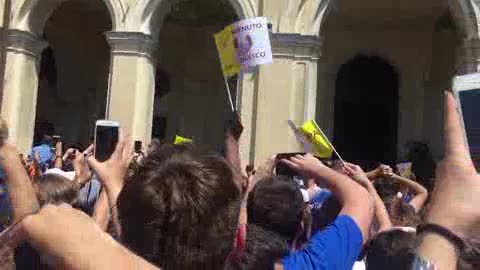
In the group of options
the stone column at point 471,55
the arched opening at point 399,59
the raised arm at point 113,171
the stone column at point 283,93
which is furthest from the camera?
the arched opening at point 399,59

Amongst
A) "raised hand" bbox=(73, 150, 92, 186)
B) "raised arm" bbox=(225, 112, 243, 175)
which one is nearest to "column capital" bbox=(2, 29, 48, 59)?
"raised hand" bbox=(73, 150, 92, 186)

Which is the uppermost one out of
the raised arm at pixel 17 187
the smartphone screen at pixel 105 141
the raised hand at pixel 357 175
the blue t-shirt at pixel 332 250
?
the smartphone screen at pixel 105 141

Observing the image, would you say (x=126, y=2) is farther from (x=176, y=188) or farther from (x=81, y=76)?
(x=176, y=188)

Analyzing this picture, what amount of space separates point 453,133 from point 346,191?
0.93 m

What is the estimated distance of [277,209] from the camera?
9.98 ft

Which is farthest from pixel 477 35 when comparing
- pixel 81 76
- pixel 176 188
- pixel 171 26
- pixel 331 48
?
pixel 176 188

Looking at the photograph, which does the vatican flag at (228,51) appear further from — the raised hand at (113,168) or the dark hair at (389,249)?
the dark hair at (389,249)

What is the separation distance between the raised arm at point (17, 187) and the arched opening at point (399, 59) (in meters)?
15.4

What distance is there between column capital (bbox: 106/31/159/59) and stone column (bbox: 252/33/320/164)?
267cm

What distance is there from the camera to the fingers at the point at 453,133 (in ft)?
5.52

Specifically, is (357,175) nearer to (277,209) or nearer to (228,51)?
(277,209)

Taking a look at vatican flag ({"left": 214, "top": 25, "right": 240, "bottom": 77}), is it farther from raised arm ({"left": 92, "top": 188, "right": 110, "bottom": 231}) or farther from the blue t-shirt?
the blue t-shirt

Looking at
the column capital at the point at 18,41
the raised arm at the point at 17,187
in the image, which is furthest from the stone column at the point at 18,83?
the raised arm at the point at 17,187

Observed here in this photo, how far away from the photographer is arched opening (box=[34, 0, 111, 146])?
1967 cm
